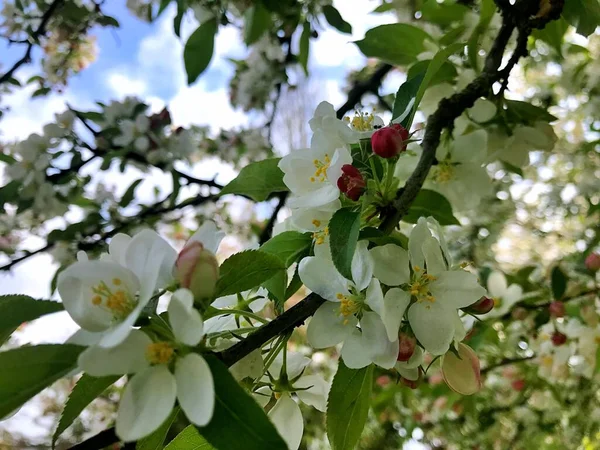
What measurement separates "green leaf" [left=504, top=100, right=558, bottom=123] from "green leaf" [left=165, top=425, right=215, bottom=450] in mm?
639

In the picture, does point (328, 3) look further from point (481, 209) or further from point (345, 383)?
point (345, 383)

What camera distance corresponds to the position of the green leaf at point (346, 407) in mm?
521

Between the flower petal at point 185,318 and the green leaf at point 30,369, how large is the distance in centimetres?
7

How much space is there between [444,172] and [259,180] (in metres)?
0.31

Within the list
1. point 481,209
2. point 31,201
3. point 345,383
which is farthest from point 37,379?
point 481,209

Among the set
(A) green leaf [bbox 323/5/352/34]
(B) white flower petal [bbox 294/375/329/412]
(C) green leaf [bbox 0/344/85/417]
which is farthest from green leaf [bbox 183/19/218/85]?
(C) green leaf [bbox 0/344/85/417]

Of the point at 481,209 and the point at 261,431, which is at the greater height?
the point at 261,431

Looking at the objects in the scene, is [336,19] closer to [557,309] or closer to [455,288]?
[557,309]

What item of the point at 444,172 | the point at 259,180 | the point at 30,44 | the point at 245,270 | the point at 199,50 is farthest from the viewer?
the point at 30,44

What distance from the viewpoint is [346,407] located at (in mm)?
523

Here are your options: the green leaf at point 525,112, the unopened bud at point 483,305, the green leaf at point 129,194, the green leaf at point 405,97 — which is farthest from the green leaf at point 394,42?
the green leaf at point 129,194

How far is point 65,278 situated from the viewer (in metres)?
0.38

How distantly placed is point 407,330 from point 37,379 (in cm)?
31

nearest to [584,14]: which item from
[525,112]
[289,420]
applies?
[525,112]
